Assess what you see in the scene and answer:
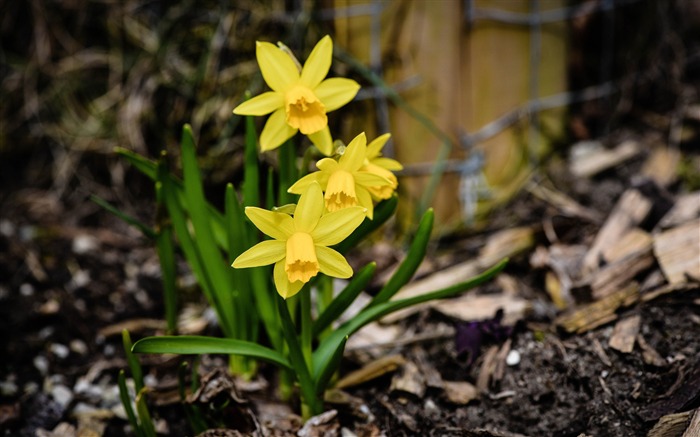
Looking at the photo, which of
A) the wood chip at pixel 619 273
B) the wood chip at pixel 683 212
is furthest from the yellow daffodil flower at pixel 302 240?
the wood chip at pixel 683 212

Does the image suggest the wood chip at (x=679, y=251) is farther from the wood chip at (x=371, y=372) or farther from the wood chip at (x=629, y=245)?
the wood chip at (x=371, y=372)

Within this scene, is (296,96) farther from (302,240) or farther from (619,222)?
(619,222)

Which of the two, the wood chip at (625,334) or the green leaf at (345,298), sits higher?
the green leaf at (345,298)

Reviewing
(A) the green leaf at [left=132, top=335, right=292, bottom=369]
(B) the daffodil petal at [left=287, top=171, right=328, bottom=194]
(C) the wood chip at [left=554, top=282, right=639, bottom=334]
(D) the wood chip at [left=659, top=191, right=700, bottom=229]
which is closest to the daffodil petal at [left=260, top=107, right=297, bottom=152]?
(B) the daffodil petal at [left=287, top=171, right=328, bottom=194]

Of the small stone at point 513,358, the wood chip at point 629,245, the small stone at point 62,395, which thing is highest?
the wood chip at point 629,245

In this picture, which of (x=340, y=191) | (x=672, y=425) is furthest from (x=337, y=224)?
(x=672, y=425)

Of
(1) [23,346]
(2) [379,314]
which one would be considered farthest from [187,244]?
(1) [23,346]

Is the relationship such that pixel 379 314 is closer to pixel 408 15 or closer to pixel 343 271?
pixel 343 271
